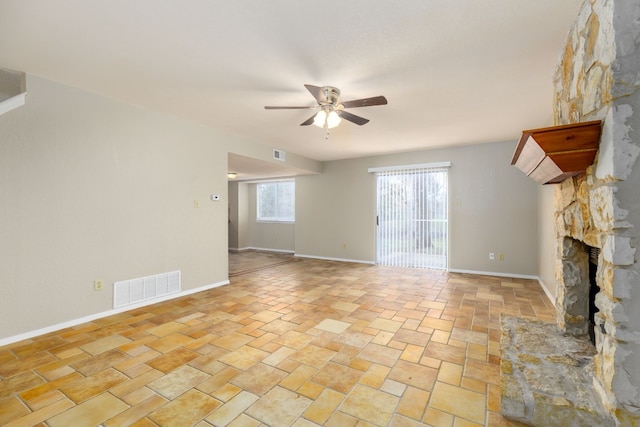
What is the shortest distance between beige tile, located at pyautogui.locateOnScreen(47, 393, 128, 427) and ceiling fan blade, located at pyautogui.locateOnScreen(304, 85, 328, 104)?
7.92 ft

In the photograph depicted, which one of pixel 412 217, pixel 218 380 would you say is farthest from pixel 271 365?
pixel 412 217

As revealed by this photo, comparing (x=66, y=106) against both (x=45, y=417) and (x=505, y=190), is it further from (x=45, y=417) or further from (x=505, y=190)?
(x=505, y=190)

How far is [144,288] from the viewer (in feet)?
11.0

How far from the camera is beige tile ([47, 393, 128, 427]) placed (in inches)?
59.9

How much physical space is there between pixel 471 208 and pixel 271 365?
441cm

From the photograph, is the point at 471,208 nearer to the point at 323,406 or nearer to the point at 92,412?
the point at 323,406

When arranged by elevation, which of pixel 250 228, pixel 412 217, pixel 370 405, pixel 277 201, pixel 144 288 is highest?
pixel 277 201

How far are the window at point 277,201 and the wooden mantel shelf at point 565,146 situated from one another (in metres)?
6.28

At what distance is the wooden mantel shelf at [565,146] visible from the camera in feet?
4.56

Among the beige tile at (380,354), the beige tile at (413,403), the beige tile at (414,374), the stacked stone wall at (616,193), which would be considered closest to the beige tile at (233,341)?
the beige tile at (380,354)

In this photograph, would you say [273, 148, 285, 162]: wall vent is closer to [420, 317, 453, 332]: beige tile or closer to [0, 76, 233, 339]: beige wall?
[0, 76, 233, 339]: beige wall

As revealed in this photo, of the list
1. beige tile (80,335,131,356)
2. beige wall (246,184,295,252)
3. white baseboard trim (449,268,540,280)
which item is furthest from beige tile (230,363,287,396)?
beige wall (246,184,295,252)

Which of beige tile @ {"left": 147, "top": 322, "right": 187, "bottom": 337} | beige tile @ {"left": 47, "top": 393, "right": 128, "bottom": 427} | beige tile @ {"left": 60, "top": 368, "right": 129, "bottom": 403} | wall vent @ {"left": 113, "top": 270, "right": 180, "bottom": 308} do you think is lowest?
beige tile @ {"left": 47, "top": 393, "right": 128, "bottom": 427}

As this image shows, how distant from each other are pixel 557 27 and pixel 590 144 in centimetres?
99
